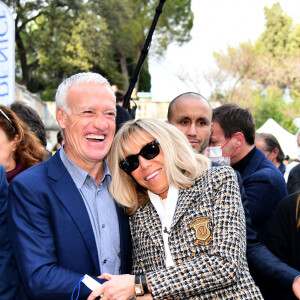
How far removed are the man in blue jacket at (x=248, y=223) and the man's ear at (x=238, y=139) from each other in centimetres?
25

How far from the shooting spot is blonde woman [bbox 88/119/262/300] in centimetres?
201

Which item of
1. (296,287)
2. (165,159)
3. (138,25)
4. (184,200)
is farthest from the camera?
(138,25)

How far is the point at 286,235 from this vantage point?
237cm

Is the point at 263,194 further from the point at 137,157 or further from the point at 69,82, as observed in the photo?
the point at 69,82

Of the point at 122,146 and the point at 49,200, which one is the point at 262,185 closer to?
the point at 122,146

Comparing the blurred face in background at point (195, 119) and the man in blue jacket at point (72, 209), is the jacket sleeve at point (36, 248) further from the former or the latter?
the blurred face in background at point (195, 119)

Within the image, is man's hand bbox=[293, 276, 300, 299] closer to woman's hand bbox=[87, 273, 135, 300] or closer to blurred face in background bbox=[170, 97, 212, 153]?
woman's hand bbox=[87, 273, 135, 300]

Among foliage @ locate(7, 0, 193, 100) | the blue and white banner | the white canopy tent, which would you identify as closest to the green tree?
foliage @ locate(7, 0, 193, 100)

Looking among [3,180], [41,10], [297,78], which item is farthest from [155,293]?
[297,78]

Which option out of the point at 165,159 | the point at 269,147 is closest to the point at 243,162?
the point at 165,159

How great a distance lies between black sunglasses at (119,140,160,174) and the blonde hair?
0.04 meters

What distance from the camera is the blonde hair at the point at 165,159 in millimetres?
2391

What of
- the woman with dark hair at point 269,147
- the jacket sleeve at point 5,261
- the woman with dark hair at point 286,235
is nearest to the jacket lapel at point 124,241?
the jacket sleeve at point 5,261

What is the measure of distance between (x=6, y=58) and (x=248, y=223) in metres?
3.50
